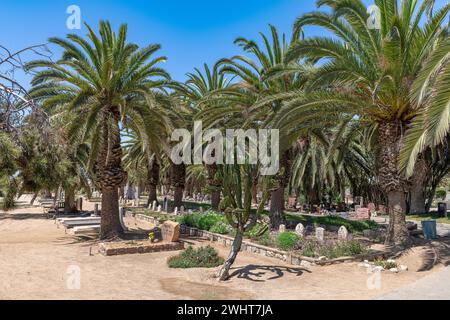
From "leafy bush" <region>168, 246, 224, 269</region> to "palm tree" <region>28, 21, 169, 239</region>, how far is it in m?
5.05

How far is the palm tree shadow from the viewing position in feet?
29.6

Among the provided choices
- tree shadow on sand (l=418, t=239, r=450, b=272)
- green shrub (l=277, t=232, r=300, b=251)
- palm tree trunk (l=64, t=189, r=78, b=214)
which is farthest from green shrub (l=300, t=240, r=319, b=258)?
palm tree trunk (l=64, t=189, r=78, b=214)

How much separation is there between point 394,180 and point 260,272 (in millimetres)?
5989

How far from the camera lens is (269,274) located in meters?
9.34

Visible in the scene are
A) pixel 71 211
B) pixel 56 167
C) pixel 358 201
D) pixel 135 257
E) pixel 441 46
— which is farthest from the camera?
pixel 358 201

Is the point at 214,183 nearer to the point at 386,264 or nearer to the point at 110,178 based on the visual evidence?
the point at 110,178

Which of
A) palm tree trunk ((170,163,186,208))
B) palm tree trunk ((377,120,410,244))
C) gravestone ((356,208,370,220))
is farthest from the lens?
palm tree trunk ((170,163,186,208))

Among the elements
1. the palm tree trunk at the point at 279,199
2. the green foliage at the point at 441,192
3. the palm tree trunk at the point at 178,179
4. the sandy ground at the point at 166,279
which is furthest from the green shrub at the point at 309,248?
the green foliage at the point at 441,192

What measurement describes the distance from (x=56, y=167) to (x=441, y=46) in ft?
71.5

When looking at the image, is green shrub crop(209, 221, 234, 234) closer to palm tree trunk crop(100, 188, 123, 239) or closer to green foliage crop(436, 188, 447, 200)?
palm tree trunk crop(100, 188, 123, 239)

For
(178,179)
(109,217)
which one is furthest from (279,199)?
(178,179)
